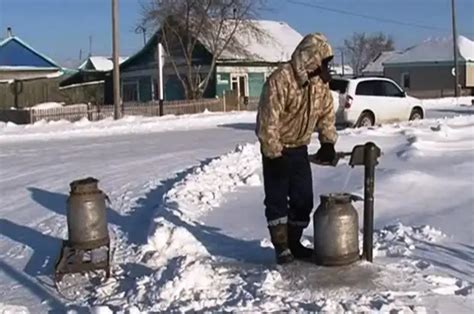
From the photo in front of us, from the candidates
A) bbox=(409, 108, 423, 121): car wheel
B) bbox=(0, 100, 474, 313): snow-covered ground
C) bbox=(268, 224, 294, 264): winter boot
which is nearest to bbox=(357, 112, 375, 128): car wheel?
bbox=(409, 108, 423, 121): car wheel

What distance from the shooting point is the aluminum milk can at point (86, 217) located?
6.94 meters

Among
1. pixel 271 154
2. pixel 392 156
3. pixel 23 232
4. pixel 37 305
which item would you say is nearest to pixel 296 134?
pixel 271 154

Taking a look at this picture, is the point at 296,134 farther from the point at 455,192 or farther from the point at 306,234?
the point at 455,192

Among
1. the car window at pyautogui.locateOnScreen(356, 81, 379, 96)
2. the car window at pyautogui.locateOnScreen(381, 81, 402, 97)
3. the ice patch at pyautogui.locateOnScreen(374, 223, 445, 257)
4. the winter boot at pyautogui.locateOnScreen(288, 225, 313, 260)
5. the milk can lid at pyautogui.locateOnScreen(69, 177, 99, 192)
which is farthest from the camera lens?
the car window at pyautogui.locateOnScreen(381, 81, 402, 97)

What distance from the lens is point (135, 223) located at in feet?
30.5

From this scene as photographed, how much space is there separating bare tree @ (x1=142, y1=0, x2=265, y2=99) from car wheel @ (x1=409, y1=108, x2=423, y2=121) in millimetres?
25038

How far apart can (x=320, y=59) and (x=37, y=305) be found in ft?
9.92

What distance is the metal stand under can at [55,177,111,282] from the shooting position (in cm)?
688

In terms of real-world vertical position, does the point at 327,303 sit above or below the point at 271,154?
below

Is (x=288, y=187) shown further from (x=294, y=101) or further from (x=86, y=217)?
(x=86, y=217)

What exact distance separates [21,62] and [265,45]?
17823mm

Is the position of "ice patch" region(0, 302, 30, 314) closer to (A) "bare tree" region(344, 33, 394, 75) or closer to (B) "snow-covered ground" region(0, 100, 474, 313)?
(B) "snow-covered ground" region(0, 100, 474, 313)

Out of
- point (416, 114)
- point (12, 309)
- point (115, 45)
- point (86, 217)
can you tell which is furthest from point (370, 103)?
point (12, 309)

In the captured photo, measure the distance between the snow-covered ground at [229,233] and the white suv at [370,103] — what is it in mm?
4354
